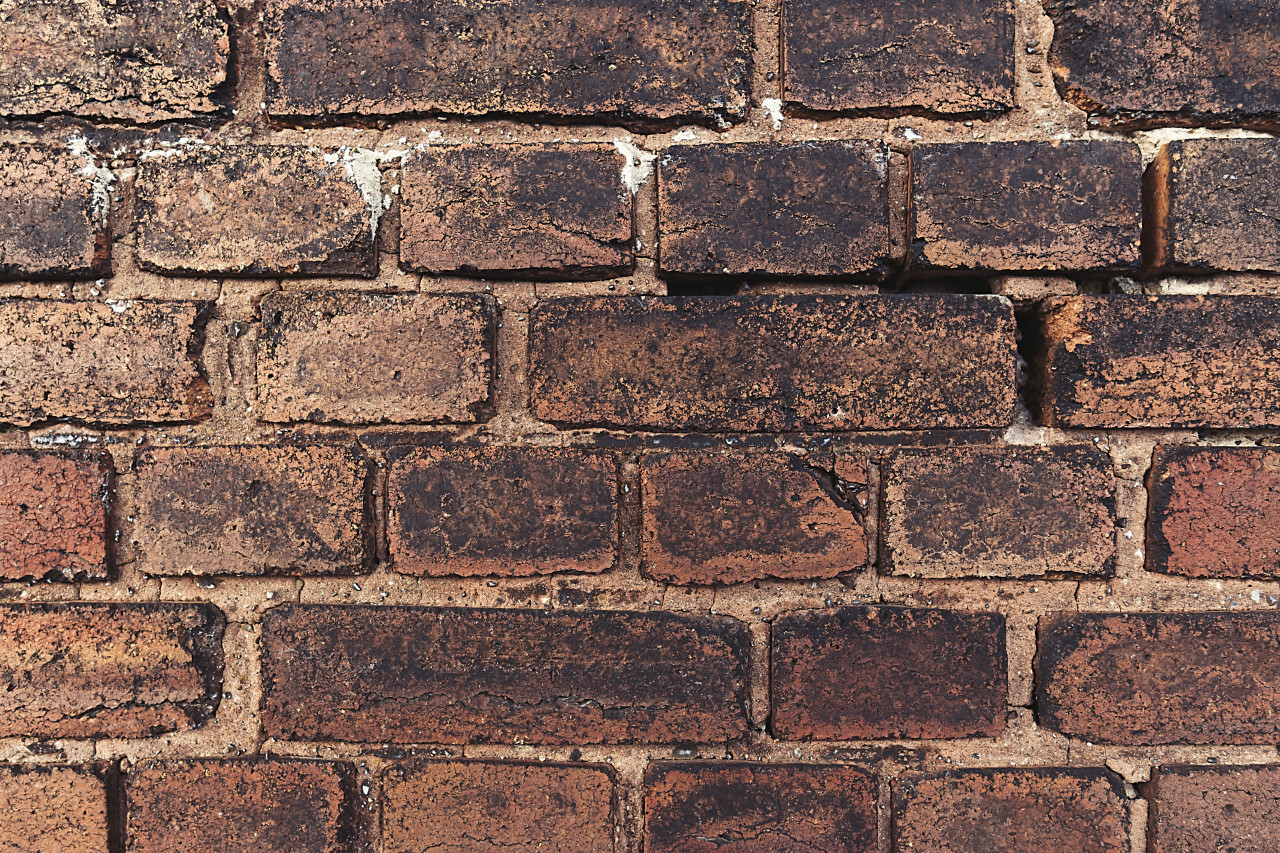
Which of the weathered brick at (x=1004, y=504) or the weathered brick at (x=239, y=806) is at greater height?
the weathered brick at (x=1004, y=504)

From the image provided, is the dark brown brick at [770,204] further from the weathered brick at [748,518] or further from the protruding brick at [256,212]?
the protruding brick at [256,212]

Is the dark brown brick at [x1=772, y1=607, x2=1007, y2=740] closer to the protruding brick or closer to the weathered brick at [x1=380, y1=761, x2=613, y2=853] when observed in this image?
the weathered brick at [x1=380, y1=761, x2=613, y2=853]

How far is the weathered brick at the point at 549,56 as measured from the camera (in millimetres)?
628

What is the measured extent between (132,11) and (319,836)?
0.80m

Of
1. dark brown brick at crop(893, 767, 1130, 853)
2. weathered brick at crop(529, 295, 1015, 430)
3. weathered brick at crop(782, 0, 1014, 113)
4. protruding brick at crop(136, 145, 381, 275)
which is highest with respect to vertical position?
weathered brick at crop(782, 0, 1014, 113)

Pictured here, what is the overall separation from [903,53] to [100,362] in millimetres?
807

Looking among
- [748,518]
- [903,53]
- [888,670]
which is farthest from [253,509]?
[903,53]

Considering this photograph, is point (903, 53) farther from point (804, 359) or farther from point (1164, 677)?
point (1164, 677)

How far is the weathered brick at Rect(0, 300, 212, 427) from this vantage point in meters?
0.63

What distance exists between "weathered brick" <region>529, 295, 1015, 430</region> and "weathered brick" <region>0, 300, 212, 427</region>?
371 millimetres

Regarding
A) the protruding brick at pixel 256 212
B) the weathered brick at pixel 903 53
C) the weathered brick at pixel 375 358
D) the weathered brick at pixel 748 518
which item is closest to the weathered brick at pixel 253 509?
the weathered brick at pixel 375 358

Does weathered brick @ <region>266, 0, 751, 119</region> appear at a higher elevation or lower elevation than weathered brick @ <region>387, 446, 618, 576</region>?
higher

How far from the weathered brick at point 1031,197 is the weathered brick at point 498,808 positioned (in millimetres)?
612

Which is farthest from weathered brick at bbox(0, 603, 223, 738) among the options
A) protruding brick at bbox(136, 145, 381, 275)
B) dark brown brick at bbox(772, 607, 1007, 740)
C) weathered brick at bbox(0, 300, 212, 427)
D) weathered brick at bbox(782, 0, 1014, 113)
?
weathered brick at bbox(782, 0, 1014, 113)
